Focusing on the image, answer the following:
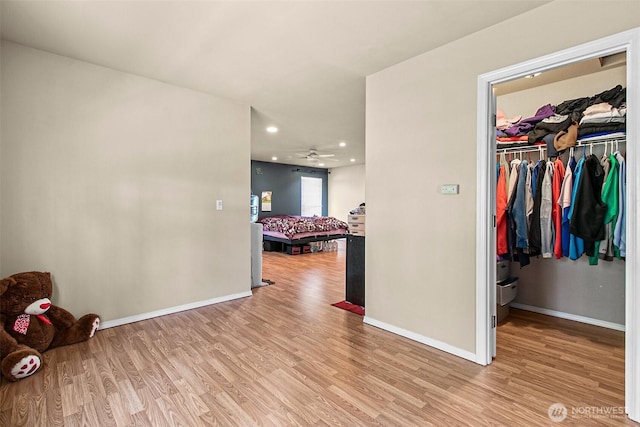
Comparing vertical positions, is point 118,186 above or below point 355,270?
above

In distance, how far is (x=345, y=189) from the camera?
10.4 m

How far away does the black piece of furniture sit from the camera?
11.9 ft

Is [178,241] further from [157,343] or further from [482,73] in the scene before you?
[482,73]

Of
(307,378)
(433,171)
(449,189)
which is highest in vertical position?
(433,171)

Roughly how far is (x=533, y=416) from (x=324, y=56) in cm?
291

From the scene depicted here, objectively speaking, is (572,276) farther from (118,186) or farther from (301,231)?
(301,231)

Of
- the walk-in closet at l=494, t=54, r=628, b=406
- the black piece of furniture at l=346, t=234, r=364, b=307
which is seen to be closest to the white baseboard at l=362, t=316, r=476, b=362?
the walk-in closet at l=494, t=54, r=628, b=406

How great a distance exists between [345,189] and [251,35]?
820cm

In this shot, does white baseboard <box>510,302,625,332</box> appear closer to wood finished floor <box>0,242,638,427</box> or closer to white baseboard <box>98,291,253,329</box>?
wood finished floor <box>0,242,638,427</box>

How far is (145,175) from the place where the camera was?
10.6 feet

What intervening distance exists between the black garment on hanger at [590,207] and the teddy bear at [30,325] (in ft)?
14.1

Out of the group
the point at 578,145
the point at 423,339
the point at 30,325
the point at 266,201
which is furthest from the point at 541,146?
the point at 266,201

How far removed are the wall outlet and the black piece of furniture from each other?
4.20 ft

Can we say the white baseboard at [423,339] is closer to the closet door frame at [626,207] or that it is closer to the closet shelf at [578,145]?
the closet door frame at [626,207]
